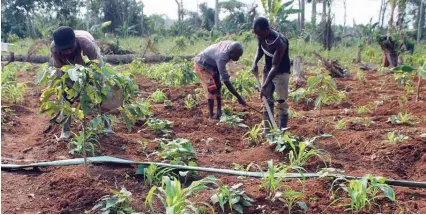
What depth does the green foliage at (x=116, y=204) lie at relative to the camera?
9.77 feet

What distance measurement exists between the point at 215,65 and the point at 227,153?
5.72ft

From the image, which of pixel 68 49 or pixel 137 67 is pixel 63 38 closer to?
pixel 68 49

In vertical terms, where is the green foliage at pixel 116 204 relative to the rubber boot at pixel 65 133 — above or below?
below

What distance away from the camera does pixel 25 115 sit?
258 inches

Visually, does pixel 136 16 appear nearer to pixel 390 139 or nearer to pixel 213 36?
pixel 213 36

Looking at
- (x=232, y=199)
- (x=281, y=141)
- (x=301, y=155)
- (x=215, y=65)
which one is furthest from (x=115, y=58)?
(x=232, y=199)

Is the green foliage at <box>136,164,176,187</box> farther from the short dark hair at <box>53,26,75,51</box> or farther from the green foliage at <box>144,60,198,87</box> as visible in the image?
the green foliage at <box>144,60,198,87</box>

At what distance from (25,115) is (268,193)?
14.8ft

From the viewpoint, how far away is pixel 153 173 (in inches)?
141

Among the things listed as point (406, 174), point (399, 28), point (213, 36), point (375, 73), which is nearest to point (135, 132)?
point (406, 174)

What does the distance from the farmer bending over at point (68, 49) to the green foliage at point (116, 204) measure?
1425mm

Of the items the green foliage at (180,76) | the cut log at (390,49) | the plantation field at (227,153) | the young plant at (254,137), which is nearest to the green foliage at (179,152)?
the plantation field at (227,153)

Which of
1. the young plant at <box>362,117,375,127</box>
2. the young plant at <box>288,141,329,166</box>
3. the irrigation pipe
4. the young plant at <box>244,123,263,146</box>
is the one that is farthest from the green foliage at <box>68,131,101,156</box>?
the young plant at <box>362,117,375,127</box>

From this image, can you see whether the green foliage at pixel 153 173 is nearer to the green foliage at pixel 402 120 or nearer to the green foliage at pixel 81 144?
the green foliage at pixel 81 144
